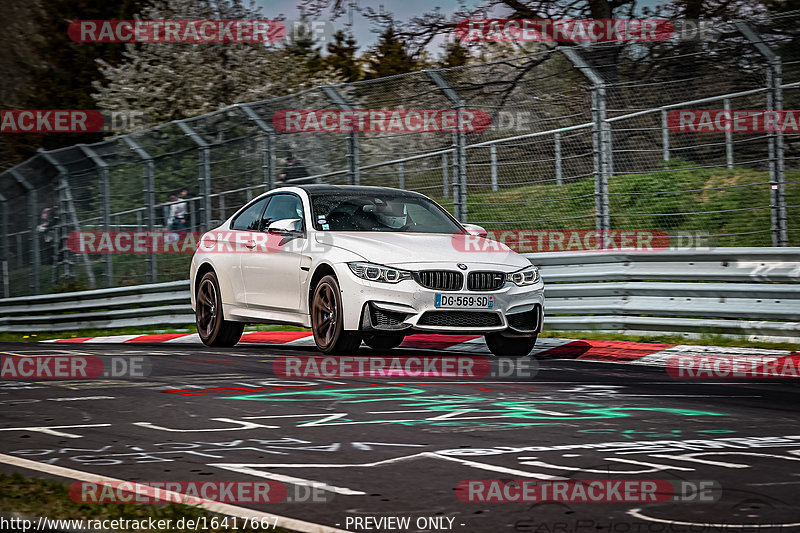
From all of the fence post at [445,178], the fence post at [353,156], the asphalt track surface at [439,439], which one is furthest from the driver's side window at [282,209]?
the fence post at [353,156]

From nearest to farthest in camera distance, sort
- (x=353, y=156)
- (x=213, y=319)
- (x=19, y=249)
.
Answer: (x=213, y=319) → (x=353, y=156) → (x=19, y=249)

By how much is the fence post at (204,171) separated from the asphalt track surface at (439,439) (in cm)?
906

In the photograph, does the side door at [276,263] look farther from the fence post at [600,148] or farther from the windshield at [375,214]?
the fence post at [600,148]

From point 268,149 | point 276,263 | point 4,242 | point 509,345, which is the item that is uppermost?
point 268,149

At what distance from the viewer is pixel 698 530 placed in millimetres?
4184

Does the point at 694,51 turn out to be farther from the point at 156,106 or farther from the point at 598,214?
the point at 156,106

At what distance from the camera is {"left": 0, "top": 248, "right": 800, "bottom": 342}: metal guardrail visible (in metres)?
11.1

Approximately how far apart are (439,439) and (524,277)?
4.80 m

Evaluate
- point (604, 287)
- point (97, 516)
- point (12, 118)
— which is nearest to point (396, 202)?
point (604, 287)

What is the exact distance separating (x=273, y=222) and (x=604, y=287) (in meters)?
3.60

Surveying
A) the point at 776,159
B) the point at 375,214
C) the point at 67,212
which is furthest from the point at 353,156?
the point at 67,212

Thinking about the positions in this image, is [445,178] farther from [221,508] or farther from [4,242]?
[4,242]

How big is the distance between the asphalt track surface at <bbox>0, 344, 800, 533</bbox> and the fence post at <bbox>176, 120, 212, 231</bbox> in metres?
9.06

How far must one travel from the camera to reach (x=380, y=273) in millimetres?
10328
